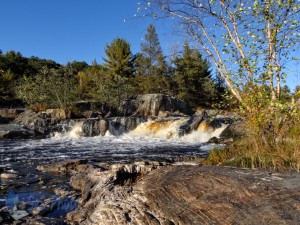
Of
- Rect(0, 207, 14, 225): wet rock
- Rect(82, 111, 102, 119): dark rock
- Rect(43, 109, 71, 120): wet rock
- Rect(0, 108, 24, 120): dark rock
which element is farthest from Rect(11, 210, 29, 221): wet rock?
Rect(0, 108, 24, 120): dark rock

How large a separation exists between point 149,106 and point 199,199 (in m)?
26.1

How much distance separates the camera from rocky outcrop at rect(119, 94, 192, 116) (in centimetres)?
3012

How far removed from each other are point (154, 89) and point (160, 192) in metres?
31.5

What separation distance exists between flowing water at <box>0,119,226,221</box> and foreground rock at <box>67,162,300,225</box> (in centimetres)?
228

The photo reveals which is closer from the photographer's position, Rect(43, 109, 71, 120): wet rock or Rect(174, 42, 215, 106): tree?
Rect(43, 109, 71, 120): wet rock

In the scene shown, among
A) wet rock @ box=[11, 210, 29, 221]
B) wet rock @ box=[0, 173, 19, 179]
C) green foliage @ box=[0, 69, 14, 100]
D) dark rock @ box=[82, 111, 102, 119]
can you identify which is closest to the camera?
wet rock @ box=[11, 210, 29, 221]

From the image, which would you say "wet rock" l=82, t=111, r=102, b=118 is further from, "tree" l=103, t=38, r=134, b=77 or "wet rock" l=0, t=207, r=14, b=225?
"wet rock" l=0, t=207, r=14, b=225

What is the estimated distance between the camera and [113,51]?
39.4 metres

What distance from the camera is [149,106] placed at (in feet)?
99.4

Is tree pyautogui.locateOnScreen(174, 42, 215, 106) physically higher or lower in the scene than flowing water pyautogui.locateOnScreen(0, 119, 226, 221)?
higher

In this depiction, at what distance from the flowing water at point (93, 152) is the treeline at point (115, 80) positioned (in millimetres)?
6874

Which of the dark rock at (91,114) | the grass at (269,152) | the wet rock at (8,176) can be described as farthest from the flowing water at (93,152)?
Result: the dark rock at (91,114)

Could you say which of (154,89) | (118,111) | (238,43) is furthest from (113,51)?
(238,43)

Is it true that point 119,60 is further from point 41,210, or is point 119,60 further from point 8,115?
point 41,210
